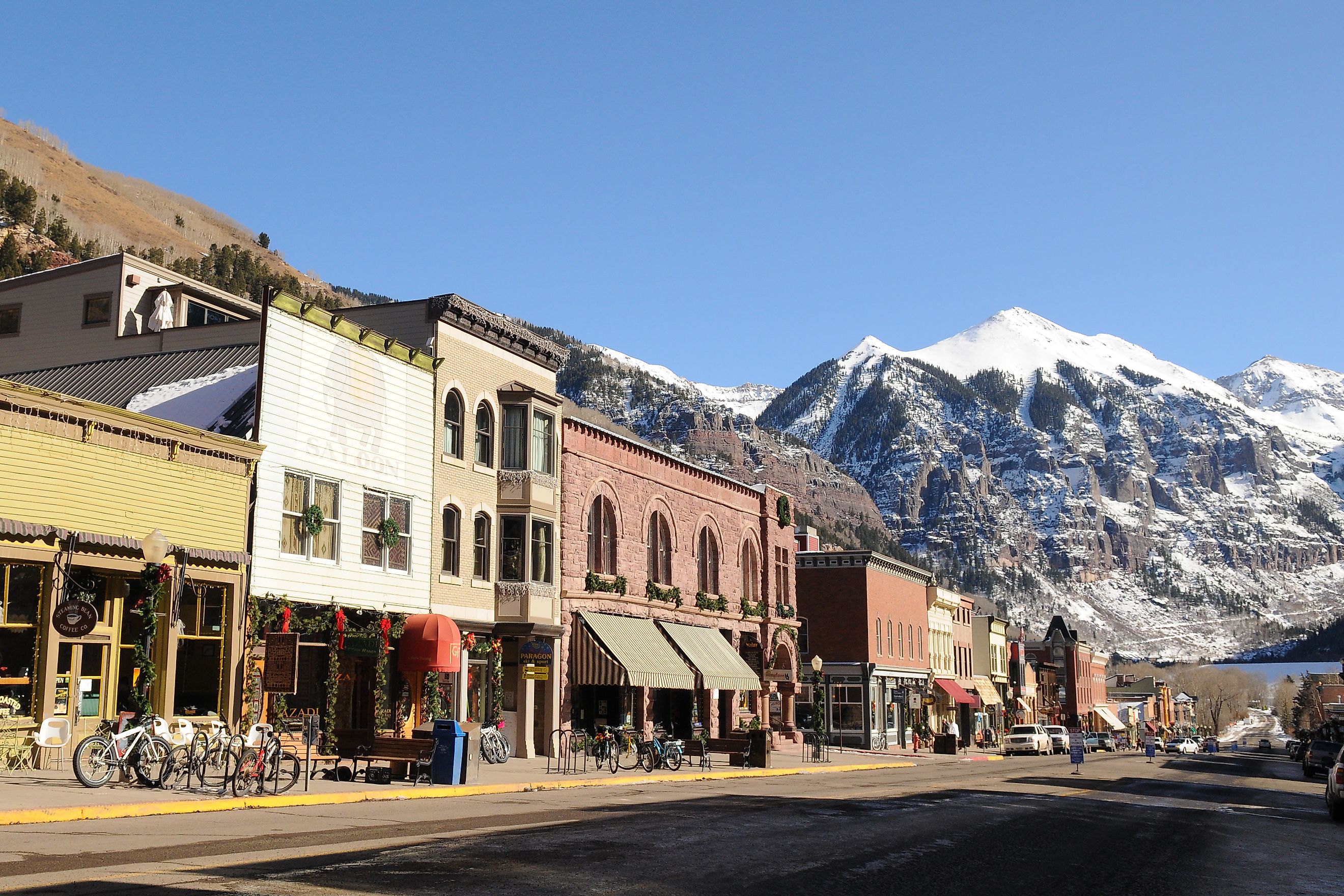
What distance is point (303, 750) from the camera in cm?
2839

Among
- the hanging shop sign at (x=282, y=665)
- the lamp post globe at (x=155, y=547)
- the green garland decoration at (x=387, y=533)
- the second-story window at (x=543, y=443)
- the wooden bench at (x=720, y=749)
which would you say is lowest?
the wooden bench at (x=720, y=749)

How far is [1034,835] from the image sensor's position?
18281mm

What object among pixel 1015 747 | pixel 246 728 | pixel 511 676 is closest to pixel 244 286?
pixel 1015 747

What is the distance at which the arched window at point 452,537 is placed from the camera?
1372 inches

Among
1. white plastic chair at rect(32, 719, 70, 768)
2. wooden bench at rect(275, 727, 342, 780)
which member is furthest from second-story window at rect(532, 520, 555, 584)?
white plastic chair at rect(32, 719, 70, 768)

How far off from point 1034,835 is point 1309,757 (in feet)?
142

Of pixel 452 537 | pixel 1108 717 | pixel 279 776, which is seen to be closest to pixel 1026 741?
pixel 452 537

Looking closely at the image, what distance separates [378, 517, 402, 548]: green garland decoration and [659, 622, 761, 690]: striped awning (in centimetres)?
1462

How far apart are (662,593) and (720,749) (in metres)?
7.28

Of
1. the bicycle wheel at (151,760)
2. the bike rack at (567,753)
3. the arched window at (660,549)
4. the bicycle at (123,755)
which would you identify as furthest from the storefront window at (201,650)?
the arched window at (660,549)

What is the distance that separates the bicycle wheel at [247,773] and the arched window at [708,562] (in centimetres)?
2909

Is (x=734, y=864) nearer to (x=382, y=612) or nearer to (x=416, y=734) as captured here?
(x=416, y=734)

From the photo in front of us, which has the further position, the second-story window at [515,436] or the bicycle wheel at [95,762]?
the second-story window at [515,436]

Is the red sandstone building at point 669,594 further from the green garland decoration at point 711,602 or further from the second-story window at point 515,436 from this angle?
the second-story window at point 515,436
